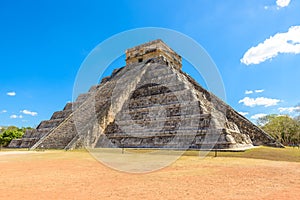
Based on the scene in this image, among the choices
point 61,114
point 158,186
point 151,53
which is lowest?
point 158,186

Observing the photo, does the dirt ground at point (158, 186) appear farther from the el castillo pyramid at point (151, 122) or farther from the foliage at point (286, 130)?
the foliage at point (286, 130)

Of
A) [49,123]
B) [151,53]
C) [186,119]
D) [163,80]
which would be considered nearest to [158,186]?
[186,119]

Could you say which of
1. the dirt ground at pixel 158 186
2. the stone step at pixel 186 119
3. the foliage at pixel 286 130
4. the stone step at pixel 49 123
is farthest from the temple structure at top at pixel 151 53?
the dirt ground at pixel 158 186

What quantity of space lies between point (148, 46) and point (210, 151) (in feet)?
74.3

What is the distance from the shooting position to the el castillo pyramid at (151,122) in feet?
47.8

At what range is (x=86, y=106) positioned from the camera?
22953 mm

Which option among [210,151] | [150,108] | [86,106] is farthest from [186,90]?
[86,106]

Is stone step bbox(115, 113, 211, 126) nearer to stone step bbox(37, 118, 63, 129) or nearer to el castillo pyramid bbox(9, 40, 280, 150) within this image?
el castillo pyramid bbox(9, 40, 280, 150)

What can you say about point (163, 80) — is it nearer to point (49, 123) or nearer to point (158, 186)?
point (49, 123)

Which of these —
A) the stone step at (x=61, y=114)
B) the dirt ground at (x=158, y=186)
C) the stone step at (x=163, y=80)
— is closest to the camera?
the dirt ground at (x=158, y=186)

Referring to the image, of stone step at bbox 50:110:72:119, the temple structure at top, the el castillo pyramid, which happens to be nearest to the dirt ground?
the el castillo pyramid

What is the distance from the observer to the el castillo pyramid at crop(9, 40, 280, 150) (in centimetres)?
1457

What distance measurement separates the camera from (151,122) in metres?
17.0

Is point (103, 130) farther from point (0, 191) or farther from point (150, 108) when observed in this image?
point (0, 191)
